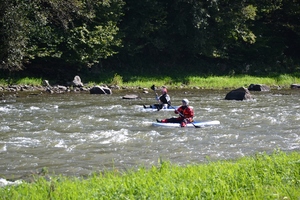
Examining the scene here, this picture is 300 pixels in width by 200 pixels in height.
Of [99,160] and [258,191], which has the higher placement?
[258,191]

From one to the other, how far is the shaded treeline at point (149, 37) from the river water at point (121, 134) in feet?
17.5

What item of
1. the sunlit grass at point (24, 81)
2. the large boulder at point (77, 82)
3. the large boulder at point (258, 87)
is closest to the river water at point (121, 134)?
the sunlit grass at point (24, 81)

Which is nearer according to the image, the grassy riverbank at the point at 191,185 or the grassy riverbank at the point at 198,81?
the grassy riverbank at the point at 191,185

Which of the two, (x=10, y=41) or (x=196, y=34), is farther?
(x=196, y=34)

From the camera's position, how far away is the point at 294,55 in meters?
38.6

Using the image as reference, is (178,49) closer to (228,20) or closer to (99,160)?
(228,20)

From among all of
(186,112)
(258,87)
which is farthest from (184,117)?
(258,87)

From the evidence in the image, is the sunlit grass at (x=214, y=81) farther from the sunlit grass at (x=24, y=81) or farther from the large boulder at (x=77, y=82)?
the sunlit grass at (x=24, y=81)

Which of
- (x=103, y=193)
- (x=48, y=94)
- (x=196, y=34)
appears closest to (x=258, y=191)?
(x=103, y=193)

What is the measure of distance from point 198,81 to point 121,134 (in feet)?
56.3

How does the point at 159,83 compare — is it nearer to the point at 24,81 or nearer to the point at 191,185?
the point at 24,81

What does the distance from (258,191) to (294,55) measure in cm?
3404

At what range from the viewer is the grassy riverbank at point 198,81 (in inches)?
1155

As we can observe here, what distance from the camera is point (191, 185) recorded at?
678 centimetres
